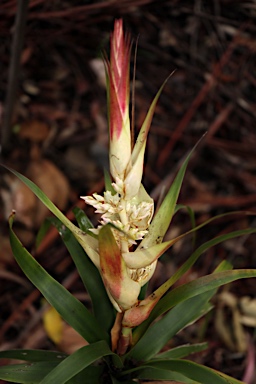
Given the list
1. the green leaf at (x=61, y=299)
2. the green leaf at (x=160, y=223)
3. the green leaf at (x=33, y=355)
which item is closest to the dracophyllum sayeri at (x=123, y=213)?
the green leaf at (x=160, y=223)

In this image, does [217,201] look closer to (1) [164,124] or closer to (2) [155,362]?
(1) [164,124]

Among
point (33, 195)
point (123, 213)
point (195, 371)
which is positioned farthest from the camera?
point (33, 195)

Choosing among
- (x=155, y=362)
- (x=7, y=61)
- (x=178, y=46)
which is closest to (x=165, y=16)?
(x=178, y=46)

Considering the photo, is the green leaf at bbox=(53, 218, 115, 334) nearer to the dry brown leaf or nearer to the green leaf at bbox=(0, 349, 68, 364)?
the green leaf at bbox=(0, 349, 68, 364)

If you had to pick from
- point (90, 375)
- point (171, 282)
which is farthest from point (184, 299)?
point (90, 375)

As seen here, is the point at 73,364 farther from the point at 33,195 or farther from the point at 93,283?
the point at 33,195

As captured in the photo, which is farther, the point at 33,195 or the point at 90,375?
the point at 33,195
